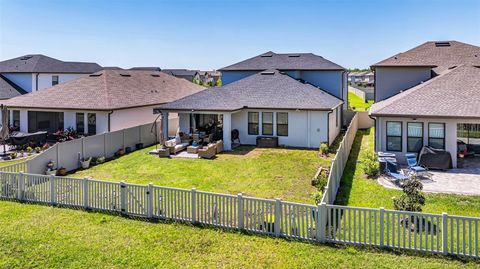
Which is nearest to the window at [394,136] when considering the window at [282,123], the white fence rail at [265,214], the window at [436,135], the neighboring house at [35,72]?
the window at [436,135]

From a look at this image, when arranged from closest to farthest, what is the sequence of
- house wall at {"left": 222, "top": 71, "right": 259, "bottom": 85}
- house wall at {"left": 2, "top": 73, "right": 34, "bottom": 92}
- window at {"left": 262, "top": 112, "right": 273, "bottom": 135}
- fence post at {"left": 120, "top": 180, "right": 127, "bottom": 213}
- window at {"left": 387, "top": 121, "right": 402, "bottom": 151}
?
1. fence post at {"left": 120, "top": 180, "right": 127, "bottom": 213}
2. window at {"left": 387, "top": 121, "right": 402, "bottom": 151}
3. window at {"left": 262, "top": 112, "right": 273, "bottom": 135}
4. house wall at {"left": 222, "top": 71, "right": 259, "bottom": 85}
5. house wall at {"left": 2, "top": 73, "right": 34, "bottom": 92}

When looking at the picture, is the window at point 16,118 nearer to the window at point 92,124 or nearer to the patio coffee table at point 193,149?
the window at point 92,124

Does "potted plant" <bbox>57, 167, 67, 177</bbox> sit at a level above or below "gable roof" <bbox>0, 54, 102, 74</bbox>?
below

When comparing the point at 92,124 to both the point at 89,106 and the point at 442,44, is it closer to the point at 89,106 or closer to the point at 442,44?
the point at 89,106

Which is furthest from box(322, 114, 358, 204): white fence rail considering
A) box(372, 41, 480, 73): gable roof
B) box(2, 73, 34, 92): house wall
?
box(2, 73, 34, 92): house wall

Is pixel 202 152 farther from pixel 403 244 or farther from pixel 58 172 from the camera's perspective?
pixel 403 244

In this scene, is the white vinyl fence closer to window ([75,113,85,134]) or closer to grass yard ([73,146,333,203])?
grass yard ([73,146,333,203])
